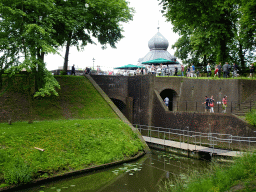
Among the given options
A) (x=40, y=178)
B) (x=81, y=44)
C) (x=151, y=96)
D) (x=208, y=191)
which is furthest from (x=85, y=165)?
(x=81, y=44)

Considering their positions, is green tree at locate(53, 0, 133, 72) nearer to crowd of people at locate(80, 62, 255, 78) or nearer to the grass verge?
crowd of people at locate(80, 62, 255, 78)

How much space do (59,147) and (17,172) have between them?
3.24 metres

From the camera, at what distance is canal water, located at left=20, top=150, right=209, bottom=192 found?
11812 millimetres

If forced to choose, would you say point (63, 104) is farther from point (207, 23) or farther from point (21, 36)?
point (207, 23)

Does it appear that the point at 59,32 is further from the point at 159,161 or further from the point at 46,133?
the point at 159,161

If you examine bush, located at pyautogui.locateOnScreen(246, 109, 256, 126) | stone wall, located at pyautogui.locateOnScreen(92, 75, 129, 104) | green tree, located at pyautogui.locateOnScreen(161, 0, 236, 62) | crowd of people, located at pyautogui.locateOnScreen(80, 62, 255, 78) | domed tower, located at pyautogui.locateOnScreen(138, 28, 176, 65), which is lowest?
bush, located at pyautogui.locateOnScreen(246, 109, 256, 126)

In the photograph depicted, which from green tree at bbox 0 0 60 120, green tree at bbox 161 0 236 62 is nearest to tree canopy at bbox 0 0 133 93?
green tree at bbox 0 0 60 120

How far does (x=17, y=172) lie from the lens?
466 inches

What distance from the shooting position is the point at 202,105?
22766mm

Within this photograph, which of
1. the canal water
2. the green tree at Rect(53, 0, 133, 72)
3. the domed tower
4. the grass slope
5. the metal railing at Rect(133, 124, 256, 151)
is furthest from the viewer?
the domed tower

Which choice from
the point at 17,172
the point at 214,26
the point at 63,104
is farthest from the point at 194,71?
the point at 17,172

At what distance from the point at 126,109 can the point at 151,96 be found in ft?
11.1

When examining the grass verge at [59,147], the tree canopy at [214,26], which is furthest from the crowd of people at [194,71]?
the grass verge at [59,147]

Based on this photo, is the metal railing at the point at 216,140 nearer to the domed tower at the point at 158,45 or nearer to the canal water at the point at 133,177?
the canal water at the point at 133,177
